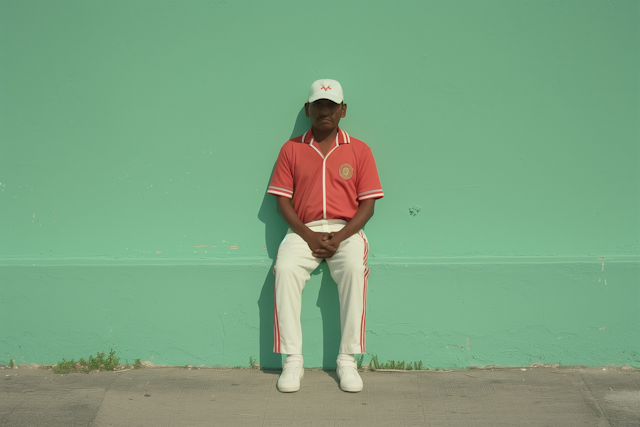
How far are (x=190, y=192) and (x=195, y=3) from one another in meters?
1.23

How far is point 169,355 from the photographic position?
3.73 metres

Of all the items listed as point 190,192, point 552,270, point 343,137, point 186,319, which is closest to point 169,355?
point 186,319

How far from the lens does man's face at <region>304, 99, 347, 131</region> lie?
137 inches

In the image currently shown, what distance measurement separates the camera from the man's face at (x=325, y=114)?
3.49 meters

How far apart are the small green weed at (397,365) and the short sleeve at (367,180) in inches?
41.6

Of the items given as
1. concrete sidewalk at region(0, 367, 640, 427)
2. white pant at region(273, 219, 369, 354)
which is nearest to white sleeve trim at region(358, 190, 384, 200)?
white pant at region(273, 219, 369, 354)

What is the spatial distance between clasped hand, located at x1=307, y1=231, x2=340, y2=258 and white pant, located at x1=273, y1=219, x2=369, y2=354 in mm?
39

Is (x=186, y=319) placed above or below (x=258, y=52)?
below

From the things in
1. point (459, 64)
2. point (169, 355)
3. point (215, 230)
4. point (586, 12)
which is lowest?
point (169, 355)

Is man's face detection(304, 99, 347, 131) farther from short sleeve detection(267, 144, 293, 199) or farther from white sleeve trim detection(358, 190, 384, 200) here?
white sleeve trim detection(358, 190, 384, 200)

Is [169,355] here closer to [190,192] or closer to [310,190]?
[190,192]

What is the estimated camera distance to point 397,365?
3.66 meters

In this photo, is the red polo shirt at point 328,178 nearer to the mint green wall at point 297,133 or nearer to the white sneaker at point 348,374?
the mint green wall at point 297,133

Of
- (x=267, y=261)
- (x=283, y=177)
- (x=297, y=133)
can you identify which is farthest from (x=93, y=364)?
(x=297, y=133)
